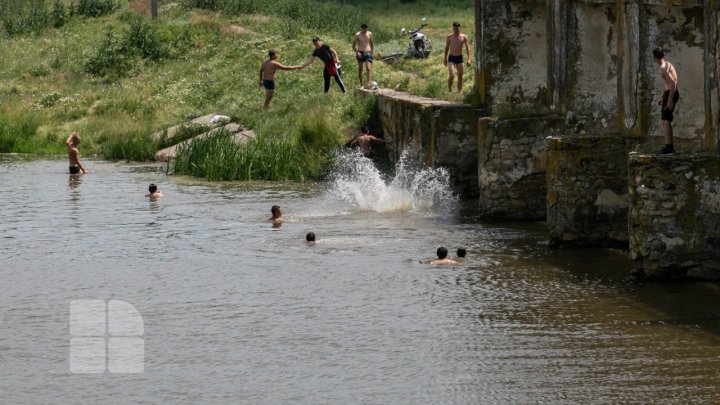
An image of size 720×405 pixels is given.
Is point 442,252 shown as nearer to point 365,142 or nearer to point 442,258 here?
point 442,258

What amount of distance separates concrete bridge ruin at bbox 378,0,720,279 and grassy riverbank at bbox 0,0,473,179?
4043 mm

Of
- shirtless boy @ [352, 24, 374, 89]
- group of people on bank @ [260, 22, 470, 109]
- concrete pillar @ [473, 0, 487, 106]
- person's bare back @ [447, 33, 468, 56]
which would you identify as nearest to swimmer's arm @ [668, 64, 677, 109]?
concrete pillar @ [473, 0, 487, 106]

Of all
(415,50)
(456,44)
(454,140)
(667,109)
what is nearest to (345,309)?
(667,109)

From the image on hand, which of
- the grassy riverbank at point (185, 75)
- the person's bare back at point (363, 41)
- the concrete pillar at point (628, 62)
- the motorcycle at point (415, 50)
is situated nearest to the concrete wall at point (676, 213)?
the concrete pillar at point (628, 62)

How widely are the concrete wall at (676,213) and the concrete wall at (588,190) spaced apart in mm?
2436

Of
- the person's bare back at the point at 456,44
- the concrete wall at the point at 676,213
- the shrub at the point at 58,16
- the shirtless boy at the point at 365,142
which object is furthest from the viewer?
the shrub at the point at 58,16

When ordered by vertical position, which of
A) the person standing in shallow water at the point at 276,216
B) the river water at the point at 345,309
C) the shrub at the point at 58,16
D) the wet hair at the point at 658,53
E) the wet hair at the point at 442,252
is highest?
the shrub at the point at 58,16

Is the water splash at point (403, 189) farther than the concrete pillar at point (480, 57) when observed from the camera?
Yes

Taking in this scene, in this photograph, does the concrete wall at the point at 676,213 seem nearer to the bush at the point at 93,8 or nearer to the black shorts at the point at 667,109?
the black shorts at the point at 667,109

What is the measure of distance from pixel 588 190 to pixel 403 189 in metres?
6.84

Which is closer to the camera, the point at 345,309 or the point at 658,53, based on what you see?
the point at 345,309

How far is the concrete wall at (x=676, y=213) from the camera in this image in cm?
1709

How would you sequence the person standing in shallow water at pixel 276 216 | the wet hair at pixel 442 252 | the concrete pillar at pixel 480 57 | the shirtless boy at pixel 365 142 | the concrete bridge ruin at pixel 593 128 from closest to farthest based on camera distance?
the concrete bridge ruin at pixel 593 128 < the wet hair at pixel 442 252 < the person standing in shallow water at pixel 276 216 < the concrete pillar at pixel 480 57 < the shirtless boy at pixel 365 142

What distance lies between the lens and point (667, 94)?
18.4 metres
